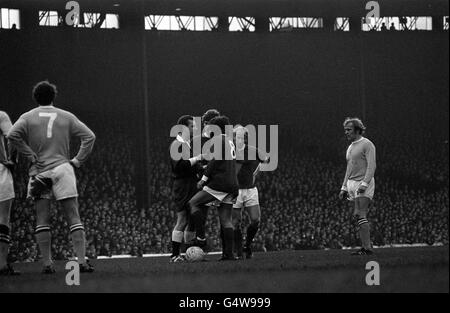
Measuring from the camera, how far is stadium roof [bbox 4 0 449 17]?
28.7 metres

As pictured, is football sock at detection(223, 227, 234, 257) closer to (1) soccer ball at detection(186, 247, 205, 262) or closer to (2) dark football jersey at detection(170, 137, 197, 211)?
(1) soccer ball at detection(186, 247, 205, 262)

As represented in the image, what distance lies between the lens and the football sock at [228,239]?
33.7 feet

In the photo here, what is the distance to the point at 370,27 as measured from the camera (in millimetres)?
33500

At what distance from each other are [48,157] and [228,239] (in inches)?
121

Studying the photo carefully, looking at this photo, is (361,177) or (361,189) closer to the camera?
(361,189)

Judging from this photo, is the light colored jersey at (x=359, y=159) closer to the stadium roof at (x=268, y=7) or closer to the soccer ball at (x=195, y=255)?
the soccer ball at (x=195, y=255)

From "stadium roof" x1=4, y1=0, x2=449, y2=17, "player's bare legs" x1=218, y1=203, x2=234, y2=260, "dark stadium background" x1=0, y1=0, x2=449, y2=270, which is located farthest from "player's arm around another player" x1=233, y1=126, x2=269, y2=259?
"stadium roof" x1=4, y1=0, x2=449, y2=17

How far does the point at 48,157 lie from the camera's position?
8.01 meters

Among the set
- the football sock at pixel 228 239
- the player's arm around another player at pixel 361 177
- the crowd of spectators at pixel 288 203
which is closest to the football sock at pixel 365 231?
the player's arm around another player at pixel 361 177

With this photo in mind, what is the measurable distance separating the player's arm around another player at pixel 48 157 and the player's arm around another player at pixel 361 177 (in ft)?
14.3

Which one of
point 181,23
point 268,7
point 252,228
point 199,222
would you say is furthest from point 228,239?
point 181,23

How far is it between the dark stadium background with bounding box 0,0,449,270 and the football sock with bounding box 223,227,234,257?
11.9 metres

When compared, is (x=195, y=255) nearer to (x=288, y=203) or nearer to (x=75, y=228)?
(x=75, y=228)
